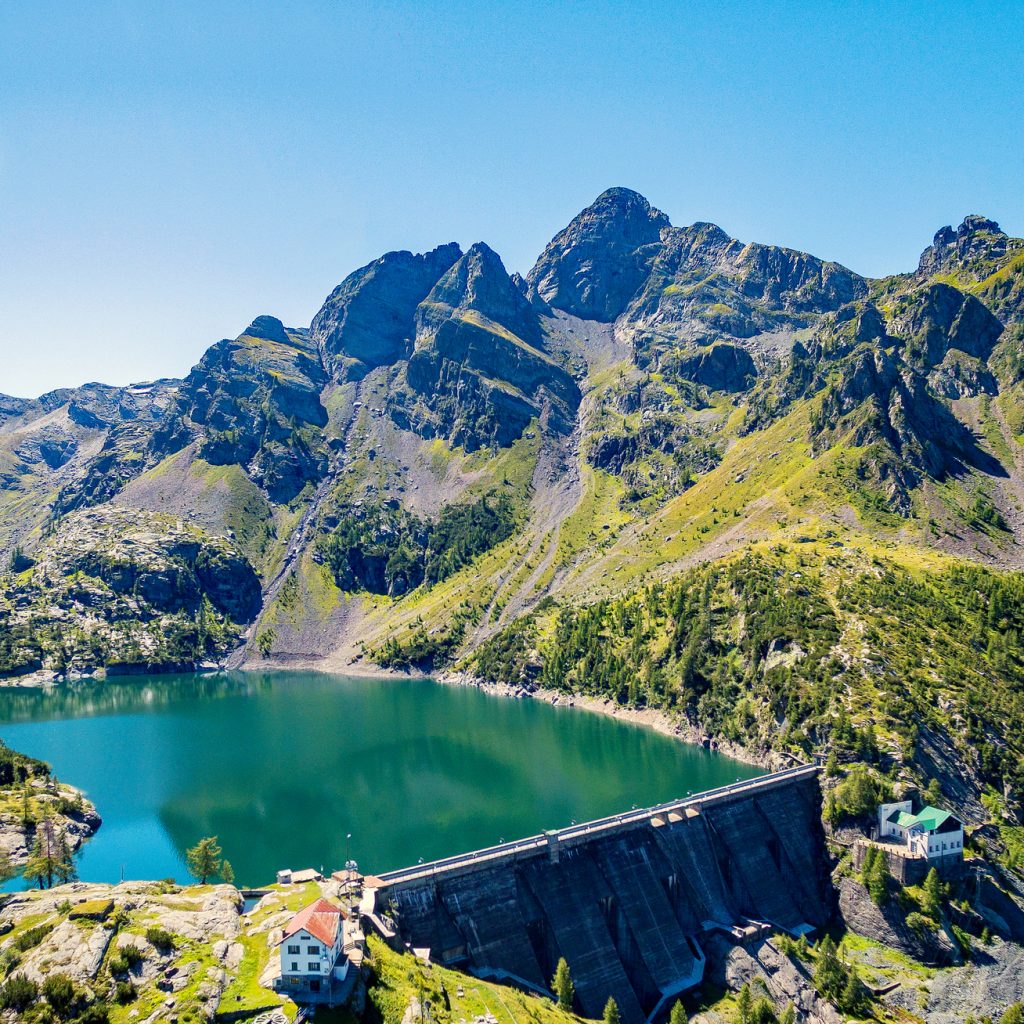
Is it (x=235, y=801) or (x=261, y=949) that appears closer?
(x=261, y=949)

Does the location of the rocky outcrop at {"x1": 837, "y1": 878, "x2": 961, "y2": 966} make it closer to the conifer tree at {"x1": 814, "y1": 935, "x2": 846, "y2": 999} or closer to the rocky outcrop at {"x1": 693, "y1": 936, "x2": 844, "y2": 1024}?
the conifer tree at {"x1": 814, "y1": 935, "x2": 846, "y2": 999}

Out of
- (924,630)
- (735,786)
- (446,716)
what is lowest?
(446,716)

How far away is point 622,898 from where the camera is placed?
85.7m

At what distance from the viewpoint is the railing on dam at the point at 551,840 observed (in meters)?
76.4

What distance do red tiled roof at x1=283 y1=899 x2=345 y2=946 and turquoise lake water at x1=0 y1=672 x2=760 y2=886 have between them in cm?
4311

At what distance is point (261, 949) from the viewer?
5884 cm

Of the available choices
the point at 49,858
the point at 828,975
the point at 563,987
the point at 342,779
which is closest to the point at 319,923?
the point at 563,987

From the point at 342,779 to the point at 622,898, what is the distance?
7080cm

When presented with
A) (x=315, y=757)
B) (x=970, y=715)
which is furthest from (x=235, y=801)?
(x=970, y=715)

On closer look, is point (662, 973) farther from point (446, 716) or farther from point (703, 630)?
point (446, 716)

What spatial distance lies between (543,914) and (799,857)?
43.9m

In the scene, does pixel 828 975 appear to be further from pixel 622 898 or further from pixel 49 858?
pixel 49 858

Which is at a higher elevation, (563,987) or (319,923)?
(319,923)

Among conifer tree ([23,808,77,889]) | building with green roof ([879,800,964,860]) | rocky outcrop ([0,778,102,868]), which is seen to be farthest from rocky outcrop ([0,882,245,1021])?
building with green roof ([879,800,964,860])
